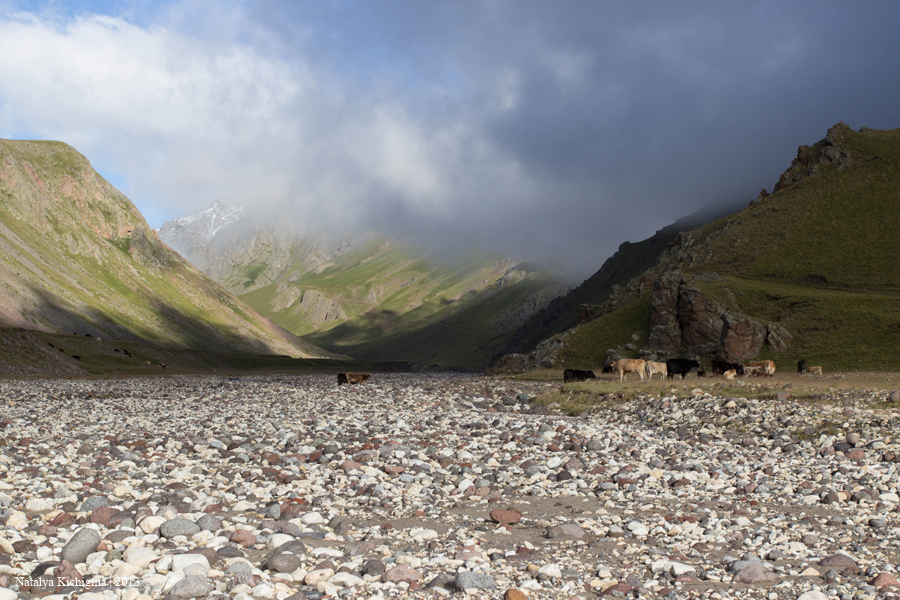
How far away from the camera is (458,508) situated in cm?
1157

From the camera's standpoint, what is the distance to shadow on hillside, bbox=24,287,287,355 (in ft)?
329

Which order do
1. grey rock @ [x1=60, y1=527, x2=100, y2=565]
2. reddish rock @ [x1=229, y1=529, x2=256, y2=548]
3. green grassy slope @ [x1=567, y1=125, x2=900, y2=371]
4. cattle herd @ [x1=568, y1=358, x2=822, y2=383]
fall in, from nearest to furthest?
grey rock @ [x1=60, y1=527, x2=100, y2=565], reddish rock @ [x1=229, y1=529, x2=256, y2=548], cattle herd @ [x1=568, y1=358, x2=822, y2=383], green grassy slope @ [x1=567, y1=125, x2=900, y2=371]

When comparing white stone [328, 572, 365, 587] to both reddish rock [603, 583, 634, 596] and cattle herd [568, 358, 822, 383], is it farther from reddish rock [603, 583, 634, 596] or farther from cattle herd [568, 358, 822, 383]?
cattle herd [568, 358, 822, 383]

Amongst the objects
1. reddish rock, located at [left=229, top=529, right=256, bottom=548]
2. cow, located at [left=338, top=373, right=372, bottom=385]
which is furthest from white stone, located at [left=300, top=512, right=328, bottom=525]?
cow, located at [left=338, top=373, right=372, bottom=385]

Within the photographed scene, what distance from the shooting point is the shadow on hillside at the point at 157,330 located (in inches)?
3944

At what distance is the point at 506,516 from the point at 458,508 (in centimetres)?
139

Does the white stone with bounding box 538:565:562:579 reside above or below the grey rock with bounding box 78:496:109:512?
below

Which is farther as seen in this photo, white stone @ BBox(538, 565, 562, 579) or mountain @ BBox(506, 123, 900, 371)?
mountain @ BBox(506, 123, 900, 371)

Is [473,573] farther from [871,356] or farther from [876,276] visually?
[876,276]

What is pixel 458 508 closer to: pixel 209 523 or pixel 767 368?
pixel 209 523

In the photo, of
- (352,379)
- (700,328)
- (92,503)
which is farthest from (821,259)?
(92,503)

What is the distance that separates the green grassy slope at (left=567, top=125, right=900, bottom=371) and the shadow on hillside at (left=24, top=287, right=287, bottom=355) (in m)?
87.9

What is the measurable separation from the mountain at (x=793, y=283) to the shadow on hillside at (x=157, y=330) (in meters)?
84.6

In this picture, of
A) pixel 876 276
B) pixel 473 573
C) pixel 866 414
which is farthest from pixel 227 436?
pixel 876 276
